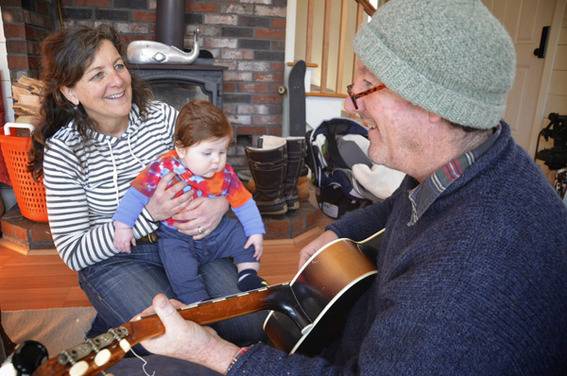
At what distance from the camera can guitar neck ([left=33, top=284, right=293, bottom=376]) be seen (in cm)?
67

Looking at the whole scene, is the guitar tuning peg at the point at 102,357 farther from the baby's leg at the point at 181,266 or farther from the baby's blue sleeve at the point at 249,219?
the baby's blue sleeve at the point at 249,219

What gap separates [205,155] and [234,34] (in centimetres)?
213

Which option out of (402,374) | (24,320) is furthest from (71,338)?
(402,374)

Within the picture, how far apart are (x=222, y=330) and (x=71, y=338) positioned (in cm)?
84

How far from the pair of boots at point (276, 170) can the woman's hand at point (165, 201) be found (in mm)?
1101

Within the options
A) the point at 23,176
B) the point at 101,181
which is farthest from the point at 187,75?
the point at 101,181

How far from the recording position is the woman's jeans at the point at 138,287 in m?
1.26

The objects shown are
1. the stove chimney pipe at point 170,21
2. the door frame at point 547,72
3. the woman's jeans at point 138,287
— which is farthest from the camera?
the door frame at point 547,72

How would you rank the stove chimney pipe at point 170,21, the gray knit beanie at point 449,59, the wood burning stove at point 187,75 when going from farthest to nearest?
the stove chimney pipe at point 170,21
the wood burning stove at point 187,75
the gray knit beanie at point 449,59

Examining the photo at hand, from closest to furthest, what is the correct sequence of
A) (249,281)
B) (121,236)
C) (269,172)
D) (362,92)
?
(362,92)
(121,236)
(249,281)
(269,172)

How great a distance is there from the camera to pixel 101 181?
1.36m

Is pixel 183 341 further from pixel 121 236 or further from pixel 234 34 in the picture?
pixel 234 34

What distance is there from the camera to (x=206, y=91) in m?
2.86

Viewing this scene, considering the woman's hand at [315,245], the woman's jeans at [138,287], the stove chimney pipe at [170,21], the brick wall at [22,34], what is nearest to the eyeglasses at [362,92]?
the woman's hand at [315,245]
